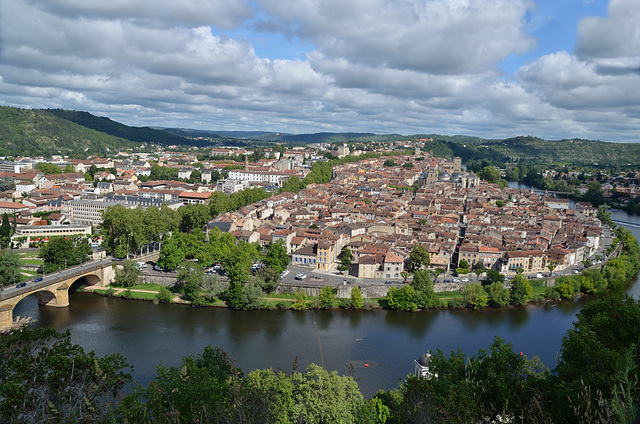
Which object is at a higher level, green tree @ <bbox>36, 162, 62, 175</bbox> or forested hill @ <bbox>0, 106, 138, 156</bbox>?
forested hill @ <bbox>0, 106, 138, 156</bbox>

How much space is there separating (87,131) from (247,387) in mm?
110726

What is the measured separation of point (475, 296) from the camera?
21500 mm

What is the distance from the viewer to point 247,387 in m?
8.46

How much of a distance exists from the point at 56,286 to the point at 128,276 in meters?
3.29

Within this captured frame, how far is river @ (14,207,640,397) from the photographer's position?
52.0ft

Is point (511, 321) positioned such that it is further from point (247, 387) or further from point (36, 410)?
point (36, 410)

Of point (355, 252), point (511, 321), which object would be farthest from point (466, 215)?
point (511, 321)

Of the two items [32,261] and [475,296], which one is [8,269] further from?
[475,296]

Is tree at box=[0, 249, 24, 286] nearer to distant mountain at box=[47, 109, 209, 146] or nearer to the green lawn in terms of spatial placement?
the green lawn

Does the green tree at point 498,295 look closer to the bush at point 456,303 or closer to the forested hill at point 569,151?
the bush at point 456,303

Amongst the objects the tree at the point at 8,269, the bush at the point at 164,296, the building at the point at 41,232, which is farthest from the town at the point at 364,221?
the tree at the point at 8,269

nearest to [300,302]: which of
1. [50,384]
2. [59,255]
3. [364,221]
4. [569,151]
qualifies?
[59,255]

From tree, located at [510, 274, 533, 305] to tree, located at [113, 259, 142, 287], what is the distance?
61.8ft

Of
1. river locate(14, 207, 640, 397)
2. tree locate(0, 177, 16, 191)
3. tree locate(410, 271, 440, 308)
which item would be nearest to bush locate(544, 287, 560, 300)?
river locate(14, 207, 640, 397)
